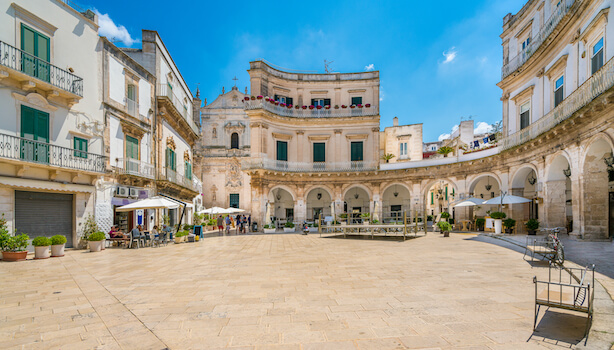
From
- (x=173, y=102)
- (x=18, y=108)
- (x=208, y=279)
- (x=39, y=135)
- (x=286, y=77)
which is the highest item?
(x=286, y=77)

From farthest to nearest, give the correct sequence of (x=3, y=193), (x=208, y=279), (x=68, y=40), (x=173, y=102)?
(x=173, y=102) → (x=68, y=40) → (x=3, y=193) → (x=208, y=279)

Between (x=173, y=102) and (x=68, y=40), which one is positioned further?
(x=173, y=102)

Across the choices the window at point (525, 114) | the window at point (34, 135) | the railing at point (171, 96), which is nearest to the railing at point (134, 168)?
the window at point (34, 135)

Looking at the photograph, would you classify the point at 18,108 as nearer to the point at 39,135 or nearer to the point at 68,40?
the point at 39,135

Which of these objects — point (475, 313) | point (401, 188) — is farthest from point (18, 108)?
point (401, 188)

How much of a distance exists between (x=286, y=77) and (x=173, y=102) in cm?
1060

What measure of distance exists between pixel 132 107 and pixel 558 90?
22.7 m

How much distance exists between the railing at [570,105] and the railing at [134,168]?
20.8 meters

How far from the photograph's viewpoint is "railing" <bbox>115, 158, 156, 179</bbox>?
1656cm

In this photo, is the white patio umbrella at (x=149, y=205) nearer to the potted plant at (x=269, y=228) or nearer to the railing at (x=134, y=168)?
the railing at (x=134, y=168)

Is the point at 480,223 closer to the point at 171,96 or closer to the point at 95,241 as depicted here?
the point at 95,241

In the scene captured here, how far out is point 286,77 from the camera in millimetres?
29062

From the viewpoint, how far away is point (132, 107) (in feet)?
58.4

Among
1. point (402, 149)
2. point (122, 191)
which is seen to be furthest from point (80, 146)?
point (402, 149)
